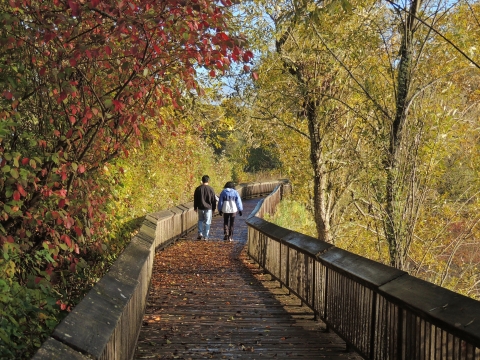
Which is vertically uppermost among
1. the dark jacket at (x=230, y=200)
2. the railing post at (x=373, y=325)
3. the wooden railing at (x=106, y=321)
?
the dark jacket at (x=230, y=200)

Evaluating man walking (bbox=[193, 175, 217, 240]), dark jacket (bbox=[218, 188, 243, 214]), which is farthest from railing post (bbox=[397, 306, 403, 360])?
dark jacket (bbox=[218, 188, 243, 214])

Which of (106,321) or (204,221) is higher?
(106,321)

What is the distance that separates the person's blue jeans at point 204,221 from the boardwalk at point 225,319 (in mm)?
3728

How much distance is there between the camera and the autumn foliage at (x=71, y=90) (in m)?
5.64

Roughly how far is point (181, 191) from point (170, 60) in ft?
52.6

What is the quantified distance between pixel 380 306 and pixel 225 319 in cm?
310

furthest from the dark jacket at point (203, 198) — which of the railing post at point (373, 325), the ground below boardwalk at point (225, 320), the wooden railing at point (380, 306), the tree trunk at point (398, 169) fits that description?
the railing post at point (373, 325)

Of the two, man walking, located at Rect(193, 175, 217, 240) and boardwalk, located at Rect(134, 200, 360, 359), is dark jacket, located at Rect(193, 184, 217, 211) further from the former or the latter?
boardwalk, located at Rect(134, 200, 360, 359)

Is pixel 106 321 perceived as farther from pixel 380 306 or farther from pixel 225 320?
pixel 225 320

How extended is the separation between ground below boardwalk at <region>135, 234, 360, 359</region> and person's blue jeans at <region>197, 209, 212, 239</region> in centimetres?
406

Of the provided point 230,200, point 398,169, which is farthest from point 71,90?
point 230,200

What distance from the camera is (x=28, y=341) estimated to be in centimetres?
561

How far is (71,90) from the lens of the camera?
5562 millimetres

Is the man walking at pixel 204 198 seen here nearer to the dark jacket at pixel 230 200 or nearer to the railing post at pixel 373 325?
the dark jacket at pixel 230 200
